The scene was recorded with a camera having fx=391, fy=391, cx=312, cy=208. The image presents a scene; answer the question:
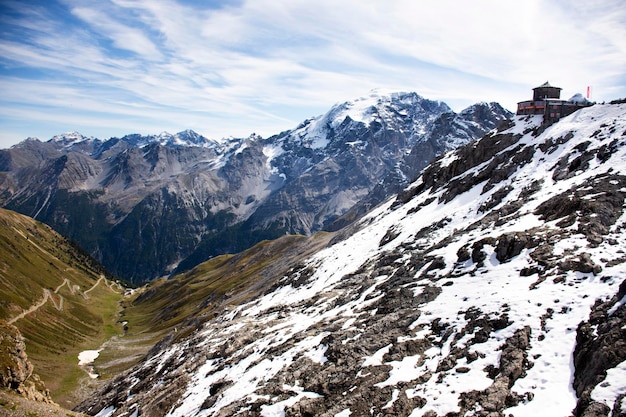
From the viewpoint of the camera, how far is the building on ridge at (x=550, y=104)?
76375 mm

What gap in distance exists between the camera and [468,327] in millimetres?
25406

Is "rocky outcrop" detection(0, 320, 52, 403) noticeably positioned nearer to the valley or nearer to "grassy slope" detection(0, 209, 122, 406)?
the valley

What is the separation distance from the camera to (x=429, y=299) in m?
31.9

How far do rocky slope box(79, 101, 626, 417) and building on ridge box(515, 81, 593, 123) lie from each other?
1514 cm

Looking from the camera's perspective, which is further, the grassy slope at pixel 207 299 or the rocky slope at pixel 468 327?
the grassy slope at pixel 207 299

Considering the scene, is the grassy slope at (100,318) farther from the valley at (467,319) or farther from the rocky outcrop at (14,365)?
the rocky outcrop at (14,365)

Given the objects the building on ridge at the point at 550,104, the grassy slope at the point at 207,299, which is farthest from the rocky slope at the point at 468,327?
the grassy slope at the point at 207,299

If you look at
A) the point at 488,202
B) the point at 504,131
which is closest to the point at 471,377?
the point at 488,202

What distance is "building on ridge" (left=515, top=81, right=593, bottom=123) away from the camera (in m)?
76.4

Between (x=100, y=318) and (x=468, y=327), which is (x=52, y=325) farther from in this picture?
(x=468, y=327)

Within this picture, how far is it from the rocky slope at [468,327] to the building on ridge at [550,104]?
15.1 meters

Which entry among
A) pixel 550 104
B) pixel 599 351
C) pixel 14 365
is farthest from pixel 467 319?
pixel 550 104

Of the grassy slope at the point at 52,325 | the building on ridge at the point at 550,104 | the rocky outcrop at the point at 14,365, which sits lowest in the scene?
the grassy slope at the point at 52,325

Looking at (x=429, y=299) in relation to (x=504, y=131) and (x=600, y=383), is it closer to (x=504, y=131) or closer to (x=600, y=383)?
(x=600, y=383)
